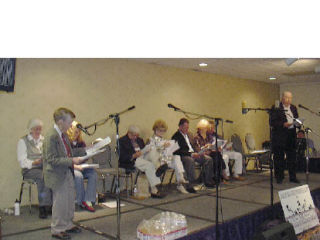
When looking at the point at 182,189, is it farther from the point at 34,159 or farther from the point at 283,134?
the point at 34,159

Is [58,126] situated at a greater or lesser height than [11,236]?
greater

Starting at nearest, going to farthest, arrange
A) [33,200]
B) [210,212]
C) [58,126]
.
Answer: [58,126] → [210,212] → [33,200]

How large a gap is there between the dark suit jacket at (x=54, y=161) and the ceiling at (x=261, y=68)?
270 cm

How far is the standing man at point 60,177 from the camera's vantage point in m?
2.62

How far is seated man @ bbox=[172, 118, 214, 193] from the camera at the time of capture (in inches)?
188

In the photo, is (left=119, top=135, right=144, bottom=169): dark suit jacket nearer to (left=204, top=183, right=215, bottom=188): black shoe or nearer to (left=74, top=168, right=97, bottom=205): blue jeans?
(left=74, top=168, right=97, bottom=205): blue jeans

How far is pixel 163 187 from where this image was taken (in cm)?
508

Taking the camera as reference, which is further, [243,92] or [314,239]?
[243,92]

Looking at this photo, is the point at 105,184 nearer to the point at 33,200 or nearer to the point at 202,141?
the point at 33,200

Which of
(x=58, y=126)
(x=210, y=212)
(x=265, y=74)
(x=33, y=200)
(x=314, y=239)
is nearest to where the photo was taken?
(x=314, y=239)

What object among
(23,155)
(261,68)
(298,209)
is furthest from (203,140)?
(23,155)
